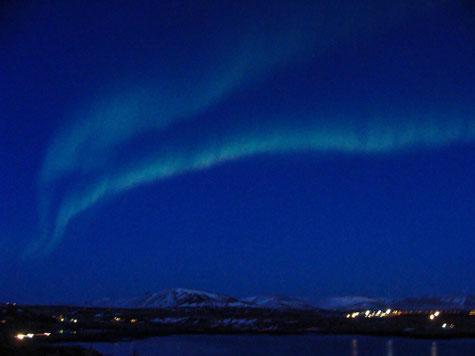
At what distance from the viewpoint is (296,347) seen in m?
64.4

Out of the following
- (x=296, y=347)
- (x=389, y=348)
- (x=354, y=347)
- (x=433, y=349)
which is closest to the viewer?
(x=433, y=349)

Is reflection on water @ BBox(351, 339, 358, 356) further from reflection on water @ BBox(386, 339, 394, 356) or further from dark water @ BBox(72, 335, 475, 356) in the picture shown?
reflection on water @ BBox(386, 339, 394, 356)

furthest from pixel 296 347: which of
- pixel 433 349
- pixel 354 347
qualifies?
pixel 433 349

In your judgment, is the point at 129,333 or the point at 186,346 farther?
the point at 129,333

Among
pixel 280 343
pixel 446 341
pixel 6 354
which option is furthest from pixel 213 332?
pixel 6 354

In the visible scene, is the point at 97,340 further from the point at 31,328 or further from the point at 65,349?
the point at 65,349

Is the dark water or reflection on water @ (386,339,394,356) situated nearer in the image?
reflection on water @ (386,339,394,356)

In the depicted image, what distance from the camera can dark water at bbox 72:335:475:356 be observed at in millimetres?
58031

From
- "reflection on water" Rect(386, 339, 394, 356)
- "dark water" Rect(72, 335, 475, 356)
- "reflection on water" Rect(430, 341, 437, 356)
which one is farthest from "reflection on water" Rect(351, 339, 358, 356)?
"reflection on water" Rect(430, 341, 437, 356)

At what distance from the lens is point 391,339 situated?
7638 cm

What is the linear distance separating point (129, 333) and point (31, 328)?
16567mm

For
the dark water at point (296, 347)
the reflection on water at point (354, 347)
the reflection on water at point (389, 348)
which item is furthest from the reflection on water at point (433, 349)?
the reflection on water at point (354, 347)

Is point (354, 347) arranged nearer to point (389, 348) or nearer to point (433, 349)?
point (389, 348)

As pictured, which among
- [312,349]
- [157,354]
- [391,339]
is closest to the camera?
[157,354]
